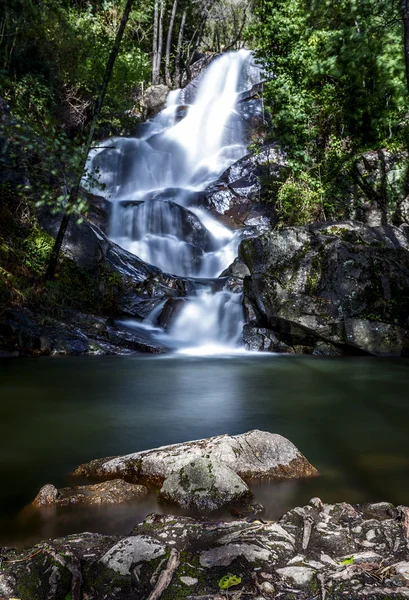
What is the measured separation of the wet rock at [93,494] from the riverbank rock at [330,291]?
761 cm

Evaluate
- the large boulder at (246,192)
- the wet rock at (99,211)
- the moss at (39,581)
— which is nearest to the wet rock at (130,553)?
the moss at (39,581)

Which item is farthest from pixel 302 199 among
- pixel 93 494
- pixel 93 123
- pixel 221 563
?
pixel 221 563

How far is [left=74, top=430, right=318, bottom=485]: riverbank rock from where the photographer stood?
11.0ft

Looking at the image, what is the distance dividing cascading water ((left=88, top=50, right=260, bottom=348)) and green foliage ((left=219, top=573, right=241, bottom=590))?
7.73 m

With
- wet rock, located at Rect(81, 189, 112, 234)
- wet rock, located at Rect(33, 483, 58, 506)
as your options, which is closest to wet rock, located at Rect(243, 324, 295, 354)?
wet rock, located at Rect(81, 189, 112, 234)

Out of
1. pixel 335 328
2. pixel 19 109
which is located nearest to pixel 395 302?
pixel 335 328

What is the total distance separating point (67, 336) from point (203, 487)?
24.8 feet

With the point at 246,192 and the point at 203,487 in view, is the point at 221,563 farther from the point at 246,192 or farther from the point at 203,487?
the point at 246,192

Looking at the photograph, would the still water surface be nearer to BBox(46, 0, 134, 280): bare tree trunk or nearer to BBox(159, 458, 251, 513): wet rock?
BBox(159, 458, 251, 513): wet rock

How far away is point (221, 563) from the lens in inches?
77.3

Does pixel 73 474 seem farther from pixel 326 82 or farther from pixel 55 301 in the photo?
pixel 326 82

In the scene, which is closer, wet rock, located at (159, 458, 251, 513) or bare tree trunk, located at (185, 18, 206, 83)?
wet rock, located at (159, 458, 251, 513)

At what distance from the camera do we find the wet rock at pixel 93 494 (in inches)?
117

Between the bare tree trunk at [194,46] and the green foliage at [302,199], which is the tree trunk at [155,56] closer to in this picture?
the bare tree trunk at [194,46]
